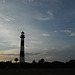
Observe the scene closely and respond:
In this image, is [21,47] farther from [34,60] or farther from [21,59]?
[34,60]

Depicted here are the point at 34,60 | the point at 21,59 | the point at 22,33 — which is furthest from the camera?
the point at 34,60

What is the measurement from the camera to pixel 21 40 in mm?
68625

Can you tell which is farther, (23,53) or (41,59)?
(41,59)

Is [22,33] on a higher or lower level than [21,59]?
higher

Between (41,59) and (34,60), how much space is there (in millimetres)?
4950

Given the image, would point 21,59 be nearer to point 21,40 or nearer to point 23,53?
point 23,53

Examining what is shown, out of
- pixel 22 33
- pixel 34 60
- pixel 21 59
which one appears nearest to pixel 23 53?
pixel 21 59

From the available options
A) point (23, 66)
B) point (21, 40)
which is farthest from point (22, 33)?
point (23, 66)

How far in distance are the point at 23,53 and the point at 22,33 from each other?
10871 mm

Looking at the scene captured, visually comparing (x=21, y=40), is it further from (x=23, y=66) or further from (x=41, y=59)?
(x=41, y=59)

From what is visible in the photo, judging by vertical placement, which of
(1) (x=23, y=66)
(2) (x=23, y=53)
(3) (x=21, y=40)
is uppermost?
(3) (x=21, y=40)

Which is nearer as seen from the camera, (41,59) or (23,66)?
(23,66)

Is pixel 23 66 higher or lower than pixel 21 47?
lower

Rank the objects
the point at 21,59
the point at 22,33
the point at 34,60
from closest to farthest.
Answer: the point at 21,59
the point at 22,33
the point at 34,60
